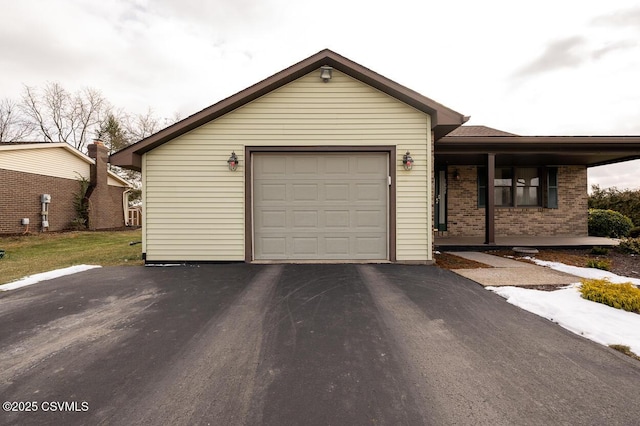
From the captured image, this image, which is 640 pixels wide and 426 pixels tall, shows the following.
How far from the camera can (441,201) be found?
10.5 m

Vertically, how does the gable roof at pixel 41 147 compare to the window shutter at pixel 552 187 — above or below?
above

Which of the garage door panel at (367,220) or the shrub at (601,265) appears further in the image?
the garage door panel at (367,220)

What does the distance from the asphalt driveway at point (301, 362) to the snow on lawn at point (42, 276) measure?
84 centimetres

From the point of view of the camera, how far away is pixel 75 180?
15.6 m

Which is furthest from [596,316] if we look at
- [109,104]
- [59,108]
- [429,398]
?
[59,108]

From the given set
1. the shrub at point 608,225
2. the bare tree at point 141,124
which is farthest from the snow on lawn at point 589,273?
the bare tree at point 141,124

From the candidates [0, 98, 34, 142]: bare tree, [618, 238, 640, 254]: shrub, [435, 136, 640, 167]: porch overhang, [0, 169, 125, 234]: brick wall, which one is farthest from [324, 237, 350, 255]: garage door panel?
[0, 98, 34, 142]: bare tree

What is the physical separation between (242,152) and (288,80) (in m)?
2.12

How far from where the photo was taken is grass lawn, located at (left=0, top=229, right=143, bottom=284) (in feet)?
21.4

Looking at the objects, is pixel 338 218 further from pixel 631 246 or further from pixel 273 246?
pixel 631 246

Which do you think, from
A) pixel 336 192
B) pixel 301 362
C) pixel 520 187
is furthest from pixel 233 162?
pixel 520 187

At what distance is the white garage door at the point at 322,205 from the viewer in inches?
260

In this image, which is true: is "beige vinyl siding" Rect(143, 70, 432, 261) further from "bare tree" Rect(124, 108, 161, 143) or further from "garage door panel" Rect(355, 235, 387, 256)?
"bare tree" Rect(124, 108, 161, 143)

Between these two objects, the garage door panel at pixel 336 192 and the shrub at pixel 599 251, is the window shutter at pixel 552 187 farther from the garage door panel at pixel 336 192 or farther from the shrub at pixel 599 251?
the garage door panel at pixel 336 192
